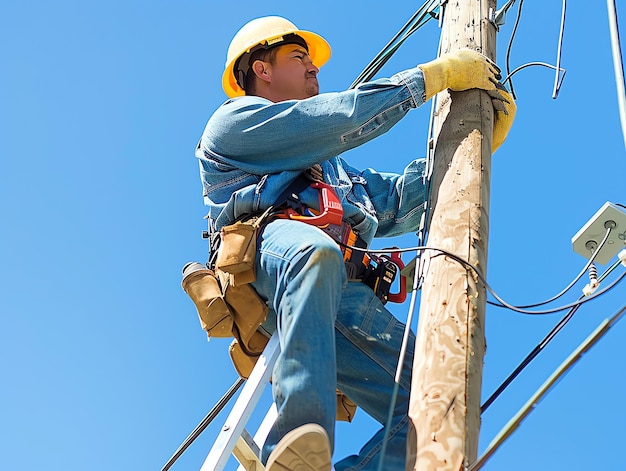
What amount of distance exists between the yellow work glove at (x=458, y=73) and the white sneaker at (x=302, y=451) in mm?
1912

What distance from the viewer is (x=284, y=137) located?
507cm

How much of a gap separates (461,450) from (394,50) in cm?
388

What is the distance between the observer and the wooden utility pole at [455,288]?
399cm

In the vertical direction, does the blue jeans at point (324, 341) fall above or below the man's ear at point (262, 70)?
below

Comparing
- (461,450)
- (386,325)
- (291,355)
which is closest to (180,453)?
(386,325)

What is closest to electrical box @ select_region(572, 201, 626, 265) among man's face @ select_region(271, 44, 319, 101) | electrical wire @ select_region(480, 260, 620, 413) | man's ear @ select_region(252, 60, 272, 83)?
electrical wire @ select_region(480, 260, 620, 413)

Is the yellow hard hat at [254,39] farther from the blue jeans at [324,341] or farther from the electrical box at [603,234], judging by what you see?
the electrical box at [603,234]

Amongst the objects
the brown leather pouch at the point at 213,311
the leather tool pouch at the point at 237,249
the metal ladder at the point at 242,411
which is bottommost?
the metal ladder at the point at 242,411

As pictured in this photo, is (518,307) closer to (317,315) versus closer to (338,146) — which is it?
(317,315)

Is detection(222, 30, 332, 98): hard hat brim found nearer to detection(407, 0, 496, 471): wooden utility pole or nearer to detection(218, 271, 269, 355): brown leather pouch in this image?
detection(407, 0, 496, 471): wooden utility pole

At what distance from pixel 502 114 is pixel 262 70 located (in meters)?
1.30

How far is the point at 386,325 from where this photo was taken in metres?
5.01

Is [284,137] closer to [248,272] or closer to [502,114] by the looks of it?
[248,272]

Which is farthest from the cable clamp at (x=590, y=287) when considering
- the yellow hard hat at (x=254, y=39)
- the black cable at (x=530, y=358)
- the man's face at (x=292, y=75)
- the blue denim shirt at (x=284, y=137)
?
the yellow hard hat at (x=254, y=39)
